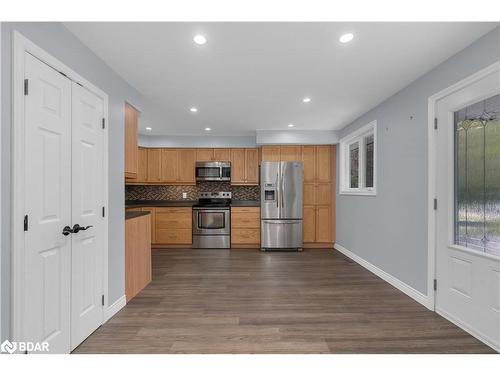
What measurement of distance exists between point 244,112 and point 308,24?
6.74 ft

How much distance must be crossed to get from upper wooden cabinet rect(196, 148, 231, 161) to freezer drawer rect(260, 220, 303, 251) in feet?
5.53

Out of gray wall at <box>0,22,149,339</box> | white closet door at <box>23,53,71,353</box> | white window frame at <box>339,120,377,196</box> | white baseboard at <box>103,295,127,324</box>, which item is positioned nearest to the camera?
gray wall at <box>0,22,149,339</box>

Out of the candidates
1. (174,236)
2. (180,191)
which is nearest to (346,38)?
(174,236)

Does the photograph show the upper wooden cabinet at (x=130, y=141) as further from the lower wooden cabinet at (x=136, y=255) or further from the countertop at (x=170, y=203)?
the countertop at (x=170, y=203)

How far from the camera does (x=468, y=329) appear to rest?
6.45ft

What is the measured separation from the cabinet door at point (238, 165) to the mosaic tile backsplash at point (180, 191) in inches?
13.6

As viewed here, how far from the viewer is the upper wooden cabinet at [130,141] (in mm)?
2582

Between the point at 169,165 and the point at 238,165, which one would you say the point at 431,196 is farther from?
the point at 169,165

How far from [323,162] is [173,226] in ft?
11.0

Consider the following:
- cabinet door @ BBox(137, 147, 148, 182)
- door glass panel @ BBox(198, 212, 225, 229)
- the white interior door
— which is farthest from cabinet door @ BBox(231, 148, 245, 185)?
the white interior door

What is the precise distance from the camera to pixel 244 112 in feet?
12.0

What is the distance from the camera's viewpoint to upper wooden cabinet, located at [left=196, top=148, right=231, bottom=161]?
5.32 meters

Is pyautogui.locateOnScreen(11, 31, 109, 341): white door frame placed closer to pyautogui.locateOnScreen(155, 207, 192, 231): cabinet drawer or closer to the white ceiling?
the white ceiling

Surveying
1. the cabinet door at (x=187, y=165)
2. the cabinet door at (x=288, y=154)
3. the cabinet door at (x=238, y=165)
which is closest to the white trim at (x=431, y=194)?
the cabinet door at (x=288, y=154)
